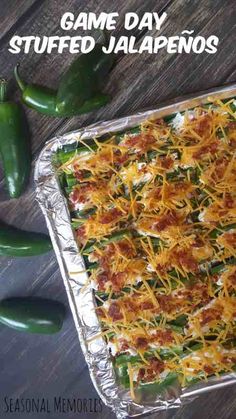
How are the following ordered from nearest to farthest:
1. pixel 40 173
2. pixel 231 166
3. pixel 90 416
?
pixel 231 166 → pixel 40 173 → pixel 90 416

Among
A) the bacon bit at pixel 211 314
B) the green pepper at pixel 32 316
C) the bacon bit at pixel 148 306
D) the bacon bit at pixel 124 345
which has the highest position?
the bacon bit at pixel 148 306

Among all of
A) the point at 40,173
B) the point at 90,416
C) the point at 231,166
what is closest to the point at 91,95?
the point at 40,173

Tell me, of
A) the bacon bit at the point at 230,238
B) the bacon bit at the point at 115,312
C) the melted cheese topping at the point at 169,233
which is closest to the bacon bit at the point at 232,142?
the melted cheese topping at the point at 169,233

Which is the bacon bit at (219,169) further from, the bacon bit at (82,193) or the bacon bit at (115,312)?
the bacon bit at (115,312)

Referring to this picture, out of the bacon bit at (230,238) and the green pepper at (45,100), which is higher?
the green pepper at (45,100)

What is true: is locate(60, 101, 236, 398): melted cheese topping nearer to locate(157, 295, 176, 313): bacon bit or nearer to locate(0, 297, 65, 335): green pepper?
locate(157, 295, 176, 313): bacon bit

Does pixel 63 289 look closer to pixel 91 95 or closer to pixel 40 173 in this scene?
pixel 40 173

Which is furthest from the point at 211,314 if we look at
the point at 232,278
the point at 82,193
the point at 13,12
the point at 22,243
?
the point at 13,12
